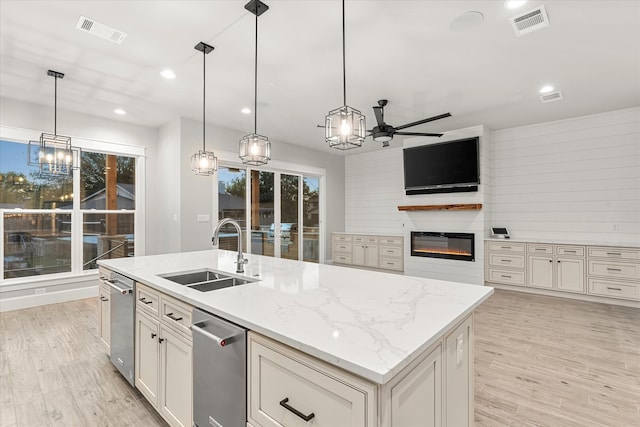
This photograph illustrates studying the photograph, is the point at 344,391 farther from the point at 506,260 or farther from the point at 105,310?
the point at 506,260

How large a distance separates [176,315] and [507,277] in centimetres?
526

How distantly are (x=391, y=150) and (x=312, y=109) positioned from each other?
301 centimetres

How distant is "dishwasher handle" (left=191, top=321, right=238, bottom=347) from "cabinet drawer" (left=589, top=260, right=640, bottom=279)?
532 centimetres

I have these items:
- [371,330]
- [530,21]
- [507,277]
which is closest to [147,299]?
[371,330]

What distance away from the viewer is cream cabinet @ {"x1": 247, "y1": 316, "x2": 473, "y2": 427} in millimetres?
910

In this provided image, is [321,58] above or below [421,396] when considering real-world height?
above

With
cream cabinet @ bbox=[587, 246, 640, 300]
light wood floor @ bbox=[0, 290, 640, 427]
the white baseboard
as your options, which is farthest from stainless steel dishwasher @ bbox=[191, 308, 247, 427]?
cream cabinet @ bbox=[587, 246, 640, 300]

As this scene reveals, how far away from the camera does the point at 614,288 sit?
435cm

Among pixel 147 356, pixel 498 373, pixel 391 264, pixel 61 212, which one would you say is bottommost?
pixel 498 373

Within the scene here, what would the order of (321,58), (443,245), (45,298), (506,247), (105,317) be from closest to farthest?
(105,317) < (321,58) < (45,298) < (506,247) < (443,245)

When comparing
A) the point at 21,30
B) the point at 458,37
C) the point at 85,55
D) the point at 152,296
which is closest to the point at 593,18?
the point at 458,37

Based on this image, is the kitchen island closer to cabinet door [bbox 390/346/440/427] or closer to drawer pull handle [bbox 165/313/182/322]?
cabinet door [bbox 390/346/440/427]

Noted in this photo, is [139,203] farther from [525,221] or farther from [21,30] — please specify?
[525,221]

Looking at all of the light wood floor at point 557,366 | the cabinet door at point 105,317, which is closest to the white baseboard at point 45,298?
the cabinet door at point 105,317
